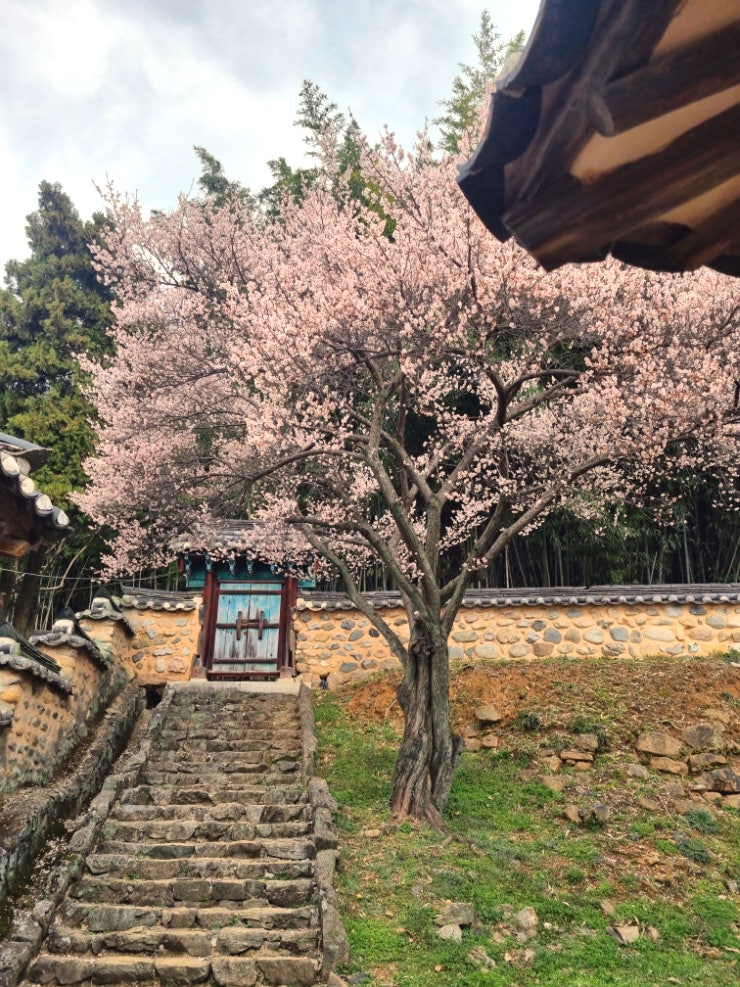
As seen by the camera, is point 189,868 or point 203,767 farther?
point 203,767

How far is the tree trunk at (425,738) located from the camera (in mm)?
7164

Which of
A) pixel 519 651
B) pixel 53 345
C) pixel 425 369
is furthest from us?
pixel 53 345

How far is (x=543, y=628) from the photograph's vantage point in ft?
41.7

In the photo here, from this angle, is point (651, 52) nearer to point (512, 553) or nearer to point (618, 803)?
point (618, 803)

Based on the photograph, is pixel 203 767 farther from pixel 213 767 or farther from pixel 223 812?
pixel 223 812

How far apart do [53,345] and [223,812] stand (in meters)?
15.8

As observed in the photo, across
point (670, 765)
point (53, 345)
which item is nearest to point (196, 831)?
point (670, 765)

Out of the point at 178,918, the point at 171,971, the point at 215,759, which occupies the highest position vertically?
the point at 215,759

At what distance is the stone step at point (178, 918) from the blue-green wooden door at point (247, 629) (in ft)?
29.0

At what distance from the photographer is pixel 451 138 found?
1902 cm

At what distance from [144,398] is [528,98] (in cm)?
1089

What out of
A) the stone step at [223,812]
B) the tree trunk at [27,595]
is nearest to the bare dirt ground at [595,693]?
the stone step at [223,812]

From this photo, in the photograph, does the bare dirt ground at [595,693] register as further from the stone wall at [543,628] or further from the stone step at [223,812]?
the stone step at [223,812]

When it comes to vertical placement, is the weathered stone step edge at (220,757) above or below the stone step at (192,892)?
above
